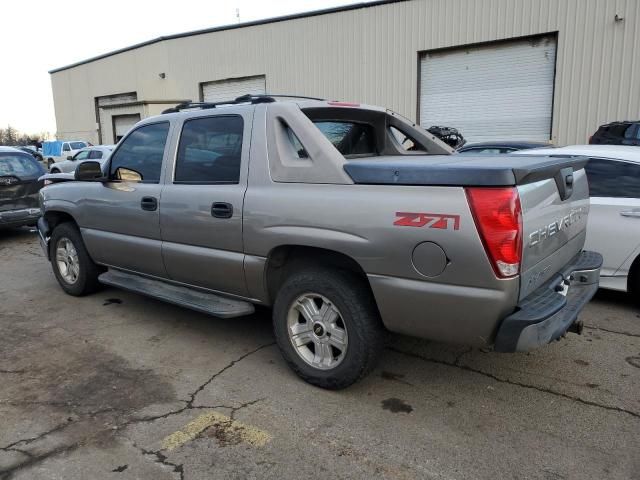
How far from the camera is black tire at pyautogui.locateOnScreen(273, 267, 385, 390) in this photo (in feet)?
10.4

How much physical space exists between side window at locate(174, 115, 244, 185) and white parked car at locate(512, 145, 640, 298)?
8.83 ft

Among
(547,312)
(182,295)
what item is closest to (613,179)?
(547,312)

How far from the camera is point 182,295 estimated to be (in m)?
4.27

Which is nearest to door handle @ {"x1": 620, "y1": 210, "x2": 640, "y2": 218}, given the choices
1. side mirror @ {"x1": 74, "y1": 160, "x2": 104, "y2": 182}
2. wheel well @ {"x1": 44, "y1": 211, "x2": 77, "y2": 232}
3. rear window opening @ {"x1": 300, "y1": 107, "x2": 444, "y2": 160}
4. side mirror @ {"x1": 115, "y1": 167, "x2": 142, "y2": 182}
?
rear window opening @ {"x1": 300, "y1": 107, "x2": 444, "y2": 160}

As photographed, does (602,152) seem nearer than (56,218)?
Yes

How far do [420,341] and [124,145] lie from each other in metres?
3.28

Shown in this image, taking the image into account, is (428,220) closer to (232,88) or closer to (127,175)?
(127,175)

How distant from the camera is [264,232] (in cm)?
351

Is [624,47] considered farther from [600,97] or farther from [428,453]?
[428,453]

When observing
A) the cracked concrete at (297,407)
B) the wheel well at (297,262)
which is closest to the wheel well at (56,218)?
the cracked concrete at (297,407)

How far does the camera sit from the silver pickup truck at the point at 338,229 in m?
2.71

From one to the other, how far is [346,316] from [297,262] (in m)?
0.60

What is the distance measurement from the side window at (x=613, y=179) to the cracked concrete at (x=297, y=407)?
121 centimetres

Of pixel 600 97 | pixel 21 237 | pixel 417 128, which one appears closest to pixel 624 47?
pixel 600 97
